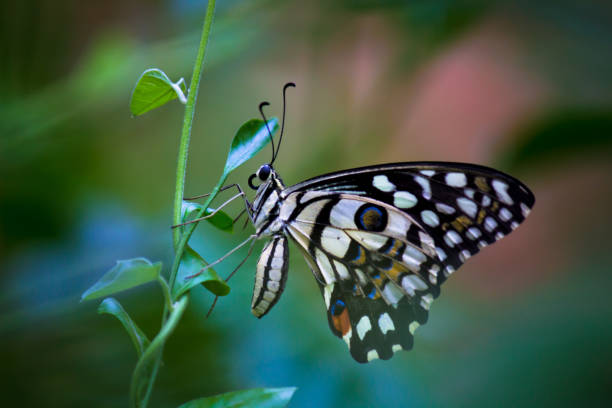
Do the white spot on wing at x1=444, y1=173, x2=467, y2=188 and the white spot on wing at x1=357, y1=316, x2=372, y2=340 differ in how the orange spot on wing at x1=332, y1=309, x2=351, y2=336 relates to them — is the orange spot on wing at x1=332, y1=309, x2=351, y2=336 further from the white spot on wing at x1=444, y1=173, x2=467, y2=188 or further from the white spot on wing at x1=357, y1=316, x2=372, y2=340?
the white spot on wing at x1=444, y1=173, x2=467, y2=188

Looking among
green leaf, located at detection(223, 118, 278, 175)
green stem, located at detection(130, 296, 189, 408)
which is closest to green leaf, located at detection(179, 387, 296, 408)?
green stem, located at detection(130, 296, 189, 408)

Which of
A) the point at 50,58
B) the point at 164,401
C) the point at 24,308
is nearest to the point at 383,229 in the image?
the point at 164,401

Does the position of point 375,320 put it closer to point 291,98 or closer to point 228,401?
point 228,401

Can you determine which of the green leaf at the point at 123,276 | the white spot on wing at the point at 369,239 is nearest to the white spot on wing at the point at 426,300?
the white spot on wing at the point at 369,239

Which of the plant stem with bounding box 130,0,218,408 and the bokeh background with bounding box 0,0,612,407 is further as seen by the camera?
the bokeh background with bounding box 0,0,612,407

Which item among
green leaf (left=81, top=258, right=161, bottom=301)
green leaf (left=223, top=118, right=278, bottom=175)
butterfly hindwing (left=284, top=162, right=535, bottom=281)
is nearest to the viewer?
green leaf (left=81, top=258, right=161, bottom=301)
